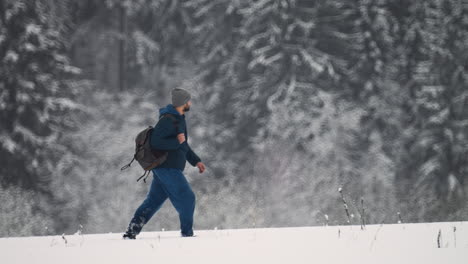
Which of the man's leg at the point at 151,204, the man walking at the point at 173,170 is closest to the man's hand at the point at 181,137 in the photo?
the man walking at the point at 173,170

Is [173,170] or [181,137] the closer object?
[181,137]

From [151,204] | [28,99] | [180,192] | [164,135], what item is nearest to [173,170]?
[180,192]

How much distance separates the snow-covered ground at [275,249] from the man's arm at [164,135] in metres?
1.01

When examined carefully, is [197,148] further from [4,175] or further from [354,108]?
[4,175]

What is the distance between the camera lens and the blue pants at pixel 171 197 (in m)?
7.17

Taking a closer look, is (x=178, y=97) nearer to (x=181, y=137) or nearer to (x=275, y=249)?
(x=181, y=137)

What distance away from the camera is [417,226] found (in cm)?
755

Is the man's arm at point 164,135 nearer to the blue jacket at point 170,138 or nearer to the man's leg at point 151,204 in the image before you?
the blue jacket at point 170,138

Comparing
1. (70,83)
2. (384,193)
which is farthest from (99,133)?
(384,193)

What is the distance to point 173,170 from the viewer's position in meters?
7.21

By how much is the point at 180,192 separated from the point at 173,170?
214 millimetres

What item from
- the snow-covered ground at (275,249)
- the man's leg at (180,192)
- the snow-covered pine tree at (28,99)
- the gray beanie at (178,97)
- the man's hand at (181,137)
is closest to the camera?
the snow-covered ground at (275,249)

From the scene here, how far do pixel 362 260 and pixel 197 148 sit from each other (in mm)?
28710

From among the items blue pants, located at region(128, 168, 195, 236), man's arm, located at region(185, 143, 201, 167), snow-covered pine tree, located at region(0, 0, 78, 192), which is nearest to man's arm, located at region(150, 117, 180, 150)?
blue pants, located at region(128, 168, 195, 236)
